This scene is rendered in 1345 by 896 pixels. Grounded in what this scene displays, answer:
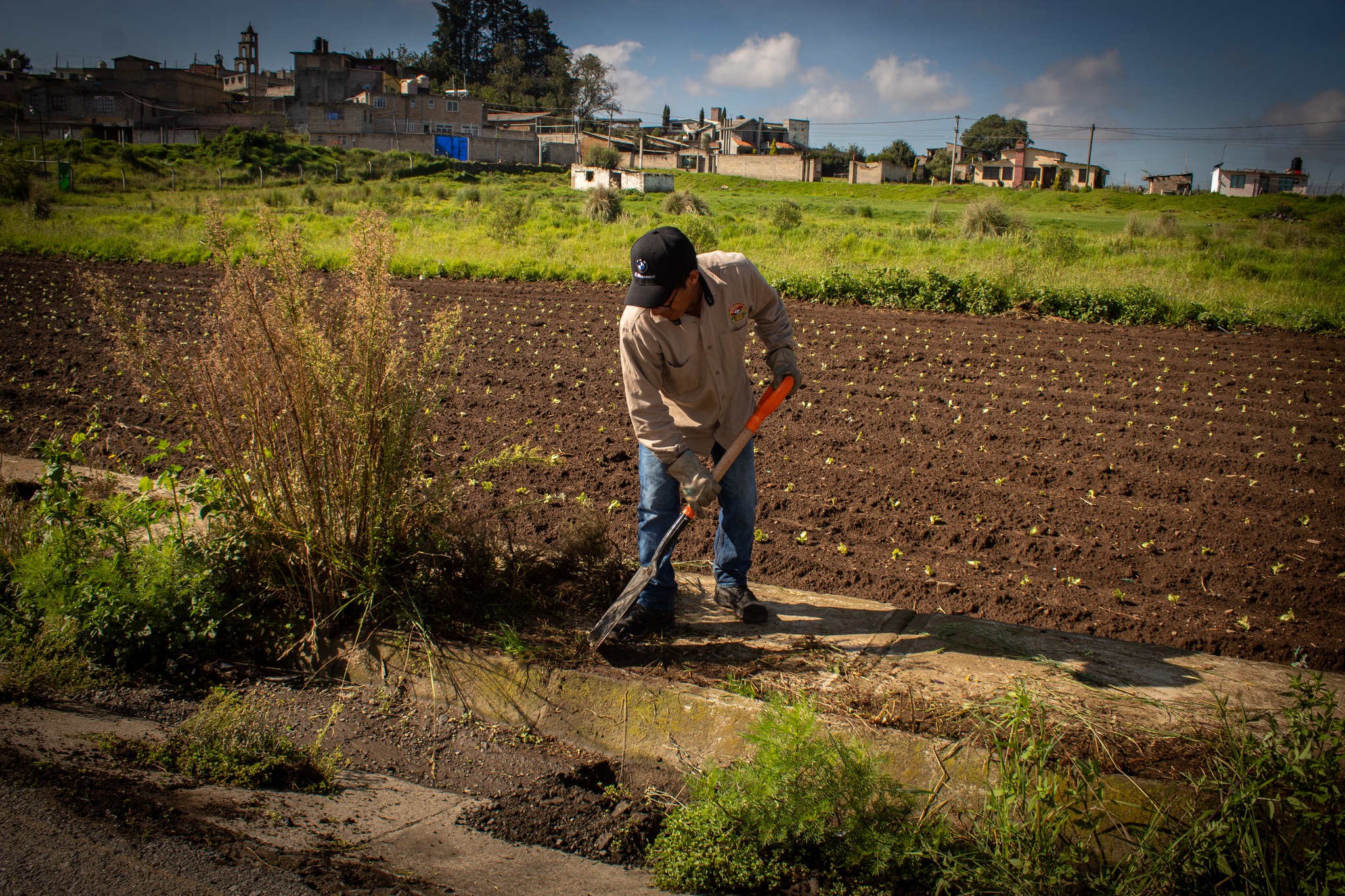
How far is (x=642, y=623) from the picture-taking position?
3.53m

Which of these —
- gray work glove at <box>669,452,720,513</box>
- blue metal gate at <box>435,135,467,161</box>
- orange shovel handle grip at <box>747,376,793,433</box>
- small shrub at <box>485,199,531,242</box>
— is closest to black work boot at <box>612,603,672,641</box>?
gray work glove at <box>669,452,720,513</box>

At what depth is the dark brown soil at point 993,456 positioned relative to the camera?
4.25 meters

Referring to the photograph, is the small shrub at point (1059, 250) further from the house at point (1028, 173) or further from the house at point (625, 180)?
the house at point (1028, 173)

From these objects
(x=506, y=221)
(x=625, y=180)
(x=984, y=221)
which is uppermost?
(x=625, y=180)

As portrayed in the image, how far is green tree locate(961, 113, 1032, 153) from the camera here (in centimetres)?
9550

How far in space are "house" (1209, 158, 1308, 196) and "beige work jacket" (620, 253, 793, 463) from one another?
67252 millimetres

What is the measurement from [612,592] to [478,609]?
645 millimetres

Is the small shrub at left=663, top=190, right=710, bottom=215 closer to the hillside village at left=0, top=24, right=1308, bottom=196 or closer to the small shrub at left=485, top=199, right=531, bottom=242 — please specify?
the small shrub at left=485, top=199, right=531, bottom=242

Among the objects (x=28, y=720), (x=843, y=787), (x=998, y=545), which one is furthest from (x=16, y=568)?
(x=998, y=545)

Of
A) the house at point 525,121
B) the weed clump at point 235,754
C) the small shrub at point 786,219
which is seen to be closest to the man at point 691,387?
the weed clump at point 235,754

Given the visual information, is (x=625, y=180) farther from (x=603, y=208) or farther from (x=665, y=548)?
(x=665, y=548)

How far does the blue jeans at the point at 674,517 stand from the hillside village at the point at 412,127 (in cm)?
5867

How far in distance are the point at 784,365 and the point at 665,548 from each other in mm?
1034

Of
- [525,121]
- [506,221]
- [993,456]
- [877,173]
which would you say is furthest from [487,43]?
[993,456]
